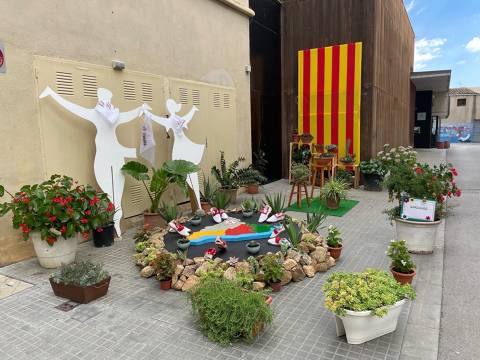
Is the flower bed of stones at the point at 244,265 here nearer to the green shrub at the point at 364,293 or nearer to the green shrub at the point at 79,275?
the green shrub at the point at 79,275

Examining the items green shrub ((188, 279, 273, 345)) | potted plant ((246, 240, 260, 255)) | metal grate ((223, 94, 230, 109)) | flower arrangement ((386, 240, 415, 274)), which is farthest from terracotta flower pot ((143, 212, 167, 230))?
flower arrangement ((386, 240, 415, 274))

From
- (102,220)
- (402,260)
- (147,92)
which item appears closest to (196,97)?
(147,92)

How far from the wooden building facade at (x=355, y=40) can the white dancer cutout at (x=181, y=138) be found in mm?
4838

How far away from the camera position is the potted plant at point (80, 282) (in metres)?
3.61

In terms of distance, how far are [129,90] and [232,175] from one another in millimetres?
3167

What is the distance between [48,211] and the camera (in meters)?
4.17

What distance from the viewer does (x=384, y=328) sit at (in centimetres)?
289

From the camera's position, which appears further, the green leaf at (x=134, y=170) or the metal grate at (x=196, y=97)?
the metal grate at (x=196, y=97)

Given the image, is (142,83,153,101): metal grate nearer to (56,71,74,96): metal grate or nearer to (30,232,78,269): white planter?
(56,71,74,96): metal grate

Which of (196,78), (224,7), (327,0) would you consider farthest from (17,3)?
(327,0)

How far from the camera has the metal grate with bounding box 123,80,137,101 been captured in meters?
6.02

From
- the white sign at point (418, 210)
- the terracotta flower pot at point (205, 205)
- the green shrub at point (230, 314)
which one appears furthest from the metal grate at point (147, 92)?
the white sign at point (418, 210)

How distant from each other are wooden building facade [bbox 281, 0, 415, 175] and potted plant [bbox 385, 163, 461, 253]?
5.18 metres

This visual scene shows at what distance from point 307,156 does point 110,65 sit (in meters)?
6.07
